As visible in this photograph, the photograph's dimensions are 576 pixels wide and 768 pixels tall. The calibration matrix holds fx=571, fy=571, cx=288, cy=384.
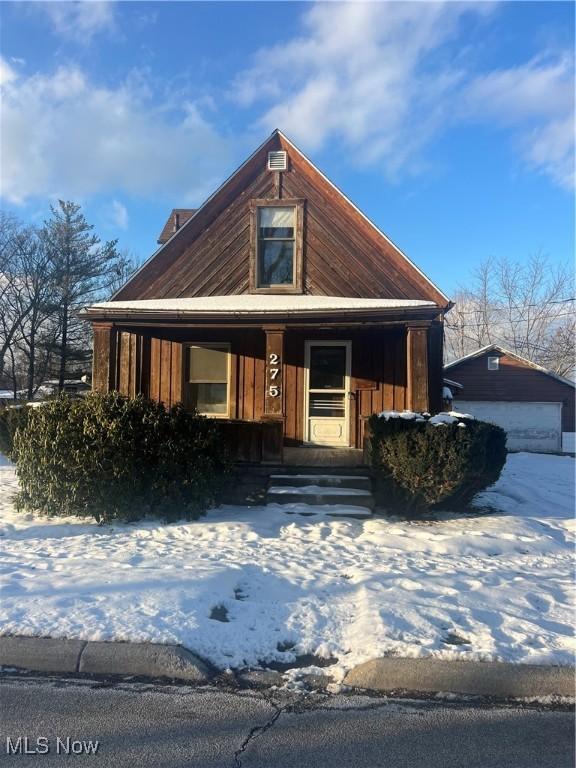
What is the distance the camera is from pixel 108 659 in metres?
3.88

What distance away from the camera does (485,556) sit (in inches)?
247

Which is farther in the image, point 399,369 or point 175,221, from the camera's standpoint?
point 175,221

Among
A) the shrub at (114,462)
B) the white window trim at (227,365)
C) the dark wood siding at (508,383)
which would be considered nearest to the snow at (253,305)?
the white window trim at (227,365)

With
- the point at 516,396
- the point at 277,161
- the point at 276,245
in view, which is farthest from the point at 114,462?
the point at 516,396

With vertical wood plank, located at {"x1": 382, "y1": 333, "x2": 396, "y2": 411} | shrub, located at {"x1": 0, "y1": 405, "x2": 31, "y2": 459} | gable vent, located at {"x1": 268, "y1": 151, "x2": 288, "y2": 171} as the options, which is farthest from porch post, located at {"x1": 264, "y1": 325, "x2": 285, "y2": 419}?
shrub, located at {"x1": 0, "y1": 405, "x2": 31, "y2": 459}

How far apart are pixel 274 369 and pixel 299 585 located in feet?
15.9

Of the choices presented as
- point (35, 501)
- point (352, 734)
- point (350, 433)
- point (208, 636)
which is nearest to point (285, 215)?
point (350, 433)

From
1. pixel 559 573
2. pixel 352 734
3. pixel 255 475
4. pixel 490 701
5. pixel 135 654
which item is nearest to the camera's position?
pixel 352 734

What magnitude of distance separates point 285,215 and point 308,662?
947 centimetres

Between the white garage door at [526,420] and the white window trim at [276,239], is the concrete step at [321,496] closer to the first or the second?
the white window trim at [276,239]

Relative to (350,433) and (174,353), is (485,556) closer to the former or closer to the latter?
(350,433)

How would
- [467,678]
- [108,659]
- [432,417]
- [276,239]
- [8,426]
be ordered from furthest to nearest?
[276,239]
[8,426]
[432,417]
[108,659]
[467,678]

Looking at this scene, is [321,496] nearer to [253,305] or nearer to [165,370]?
[253,305]

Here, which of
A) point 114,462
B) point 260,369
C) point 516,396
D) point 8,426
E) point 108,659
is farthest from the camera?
point 516,396
